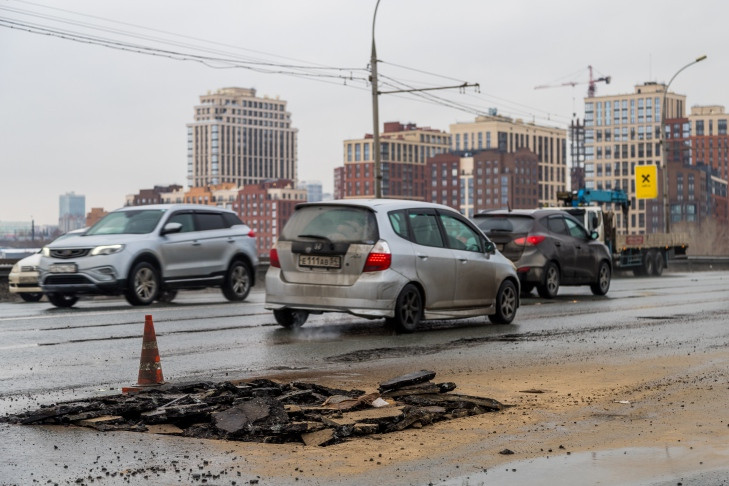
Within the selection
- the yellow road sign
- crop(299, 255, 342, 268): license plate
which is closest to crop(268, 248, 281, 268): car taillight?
crop(299, 255, 342, 268): license plate

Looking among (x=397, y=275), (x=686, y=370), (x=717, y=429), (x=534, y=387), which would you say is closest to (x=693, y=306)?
(x=397, y=275)

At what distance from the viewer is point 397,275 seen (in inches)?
537

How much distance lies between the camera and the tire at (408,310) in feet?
45.0

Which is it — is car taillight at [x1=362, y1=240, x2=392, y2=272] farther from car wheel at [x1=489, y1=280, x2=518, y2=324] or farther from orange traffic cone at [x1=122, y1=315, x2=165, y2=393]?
orange traffic cone at [x1=122, y1=315, x2=165, y2=393]

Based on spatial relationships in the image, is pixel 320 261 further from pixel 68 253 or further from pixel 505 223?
pixel 505 223

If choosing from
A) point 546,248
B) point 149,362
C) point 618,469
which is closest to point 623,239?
point 546,248

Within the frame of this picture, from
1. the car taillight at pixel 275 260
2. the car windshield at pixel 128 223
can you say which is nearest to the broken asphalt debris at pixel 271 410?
the car taillight at pixel 275 260

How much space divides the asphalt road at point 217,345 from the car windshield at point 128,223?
1419 millimetres

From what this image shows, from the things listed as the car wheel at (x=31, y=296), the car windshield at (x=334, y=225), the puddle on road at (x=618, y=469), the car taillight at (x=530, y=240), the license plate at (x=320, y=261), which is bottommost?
the puddle on road at (x=618, y=469)

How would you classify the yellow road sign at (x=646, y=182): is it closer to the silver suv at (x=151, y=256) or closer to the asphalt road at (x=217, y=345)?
the asphalt road at (x=217, y=345)

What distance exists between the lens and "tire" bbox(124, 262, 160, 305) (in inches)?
749

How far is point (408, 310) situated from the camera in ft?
45.6

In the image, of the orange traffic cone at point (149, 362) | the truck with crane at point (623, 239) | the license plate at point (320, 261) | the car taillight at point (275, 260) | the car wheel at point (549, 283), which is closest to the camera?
the orange traffic cone at point (149, 362)

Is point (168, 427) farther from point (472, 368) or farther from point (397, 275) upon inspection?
point (397, 275)
